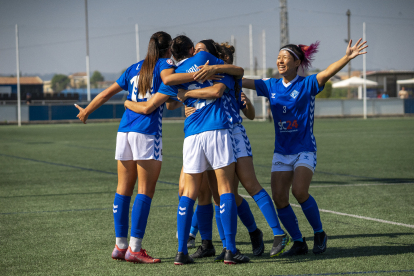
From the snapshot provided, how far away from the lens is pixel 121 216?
434 centimetres

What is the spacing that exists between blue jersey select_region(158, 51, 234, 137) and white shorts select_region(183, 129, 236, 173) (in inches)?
2.0

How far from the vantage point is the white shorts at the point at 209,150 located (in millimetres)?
3881

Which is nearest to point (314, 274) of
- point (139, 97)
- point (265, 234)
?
point (265, 234)

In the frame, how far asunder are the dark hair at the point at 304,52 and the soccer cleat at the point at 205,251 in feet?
6.38

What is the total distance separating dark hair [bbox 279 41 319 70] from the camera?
464 centimetres

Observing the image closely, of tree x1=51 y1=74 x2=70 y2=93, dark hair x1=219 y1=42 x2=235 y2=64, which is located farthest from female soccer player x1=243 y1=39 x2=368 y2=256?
tree x1=51 y1=74 x2=70 y2=93

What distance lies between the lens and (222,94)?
12.9 feet

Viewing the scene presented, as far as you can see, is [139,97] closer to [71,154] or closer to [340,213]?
[340,213]

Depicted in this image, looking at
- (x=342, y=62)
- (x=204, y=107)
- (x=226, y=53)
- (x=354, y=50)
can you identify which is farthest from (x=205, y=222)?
(x=354, y=50)

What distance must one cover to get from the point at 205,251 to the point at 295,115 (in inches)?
59.9

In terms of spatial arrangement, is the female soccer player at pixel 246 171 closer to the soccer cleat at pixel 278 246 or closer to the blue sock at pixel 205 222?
the soccer cleat at pixel 278 246

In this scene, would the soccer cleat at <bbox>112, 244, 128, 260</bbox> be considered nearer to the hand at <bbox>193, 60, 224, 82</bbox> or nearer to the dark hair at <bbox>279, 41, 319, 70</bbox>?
the hand at <bbox>193, 60, 224, 82</bbox>

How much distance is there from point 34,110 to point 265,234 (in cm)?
3976

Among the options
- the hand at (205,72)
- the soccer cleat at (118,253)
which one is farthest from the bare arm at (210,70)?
the soccer cleat at (118,253)
